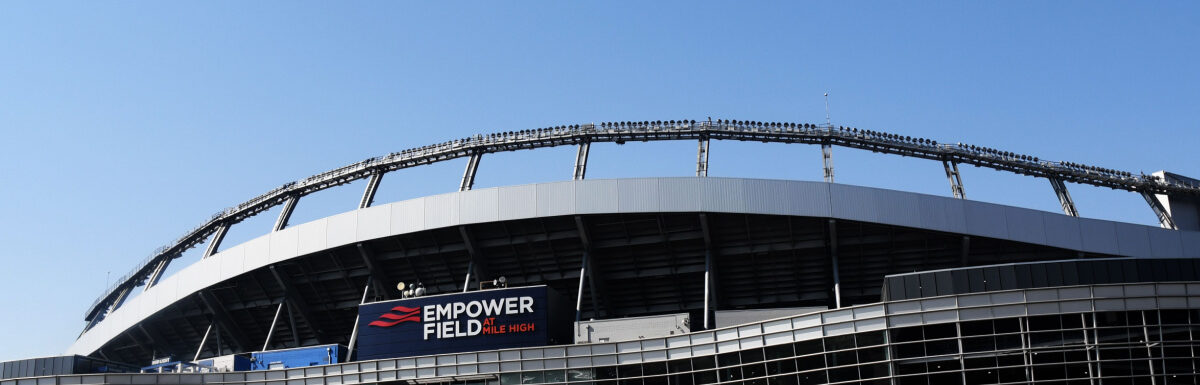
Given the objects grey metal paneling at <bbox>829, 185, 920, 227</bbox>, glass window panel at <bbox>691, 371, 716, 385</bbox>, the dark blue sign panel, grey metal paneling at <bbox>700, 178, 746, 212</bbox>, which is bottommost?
glass window panel at <bbox>691, 371, 716, 385</bbox>

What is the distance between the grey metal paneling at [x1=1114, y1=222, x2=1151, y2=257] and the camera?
227ft

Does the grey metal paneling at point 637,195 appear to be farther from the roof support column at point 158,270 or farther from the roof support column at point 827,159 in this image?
the roof support column at point 158,270

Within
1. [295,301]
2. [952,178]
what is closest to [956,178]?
[952,178]

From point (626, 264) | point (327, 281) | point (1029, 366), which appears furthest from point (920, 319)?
point (327, 281)

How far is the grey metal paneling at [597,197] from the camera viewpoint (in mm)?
67688

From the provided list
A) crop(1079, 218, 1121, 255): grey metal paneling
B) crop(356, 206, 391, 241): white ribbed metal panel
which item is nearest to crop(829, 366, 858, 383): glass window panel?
crop(1079, 218, 1121, 255): grey metal paneling

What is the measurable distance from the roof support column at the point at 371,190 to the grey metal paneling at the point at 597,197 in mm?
17677

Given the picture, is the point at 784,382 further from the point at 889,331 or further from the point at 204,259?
the point at 204,259

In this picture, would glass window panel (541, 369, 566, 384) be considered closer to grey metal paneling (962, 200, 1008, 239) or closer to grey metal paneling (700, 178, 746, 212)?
grey metal paneling (700, 178, 746, 212)

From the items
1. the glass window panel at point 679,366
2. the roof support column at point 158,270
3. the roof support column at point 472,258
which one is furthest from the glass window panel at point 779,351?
the roof support column at point 158,270

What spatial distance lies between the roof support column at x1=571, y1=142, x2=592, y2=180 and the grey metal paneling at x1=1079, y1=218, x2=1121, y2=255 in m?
30.8

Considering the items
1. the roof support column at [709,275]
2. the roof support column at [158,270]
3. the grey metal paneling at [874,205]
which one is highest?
the roof support column at [158,270]

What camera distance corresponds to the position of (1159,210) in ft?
266

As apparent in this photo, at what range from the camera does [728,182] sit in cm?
6688
